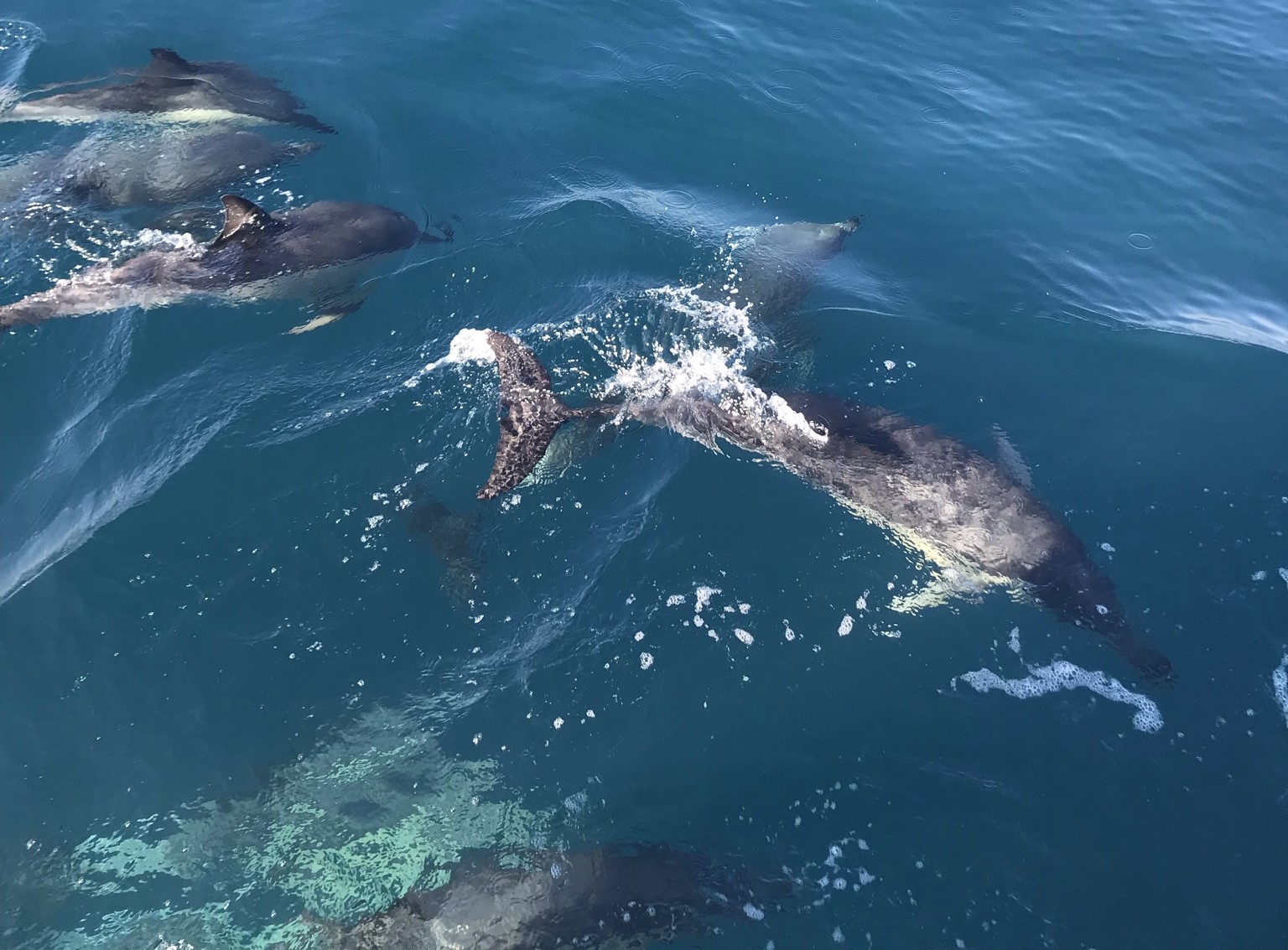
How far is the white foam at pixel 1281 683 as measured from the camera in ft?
38.3

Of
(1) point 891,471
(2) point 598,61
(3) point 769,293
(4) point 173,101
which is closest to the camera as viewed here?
(1) point 891,471

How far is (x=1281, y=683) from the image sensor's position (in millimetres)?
11852

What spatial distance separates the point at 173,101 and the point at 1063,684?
2156 centimetres

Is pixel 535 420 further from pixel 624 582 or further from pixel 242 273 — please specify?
pixel 242 273

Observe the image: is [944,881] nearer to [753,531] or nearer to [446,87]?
[753,531]

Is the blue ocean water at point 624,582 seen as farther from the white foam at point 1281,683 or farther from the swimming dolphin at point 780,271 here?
the swimming dolphin at point 780,271

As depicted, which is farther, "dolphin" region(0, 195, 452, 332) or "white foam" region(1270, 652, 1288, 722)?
"dolphin" region(0, 195, 452, 332)

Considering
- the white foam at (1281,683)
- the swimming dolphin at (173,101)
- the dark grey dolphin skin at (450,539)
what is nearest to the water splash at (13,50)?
the swimming dolphin at (173,101)

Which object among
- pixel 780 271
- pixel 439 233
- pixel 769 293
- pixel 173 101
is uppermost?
pixel 173 101

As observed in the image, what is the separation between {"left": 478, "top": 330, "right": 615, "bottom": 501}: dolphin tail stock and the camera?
1241cm

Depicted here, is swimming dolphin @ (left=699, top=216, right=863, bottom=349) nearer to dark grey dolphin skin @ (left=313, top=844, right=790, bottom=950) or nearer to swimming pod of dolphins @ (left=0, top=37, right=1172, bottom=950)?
swimming pod of dolphins @ (left=0, top=37, right=1172, bottom=950)

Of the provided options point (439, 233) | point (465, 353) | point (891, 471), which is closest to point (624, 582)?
point (891, 471)

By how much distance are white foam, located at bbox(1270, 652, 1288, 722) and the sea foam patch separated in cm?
173

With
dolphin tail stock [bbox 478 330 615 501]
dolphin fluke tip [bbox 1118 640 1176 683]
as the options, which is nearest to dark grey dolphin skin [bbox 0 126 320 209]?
dolphin tail stock [bbox 478 330 615 501]
